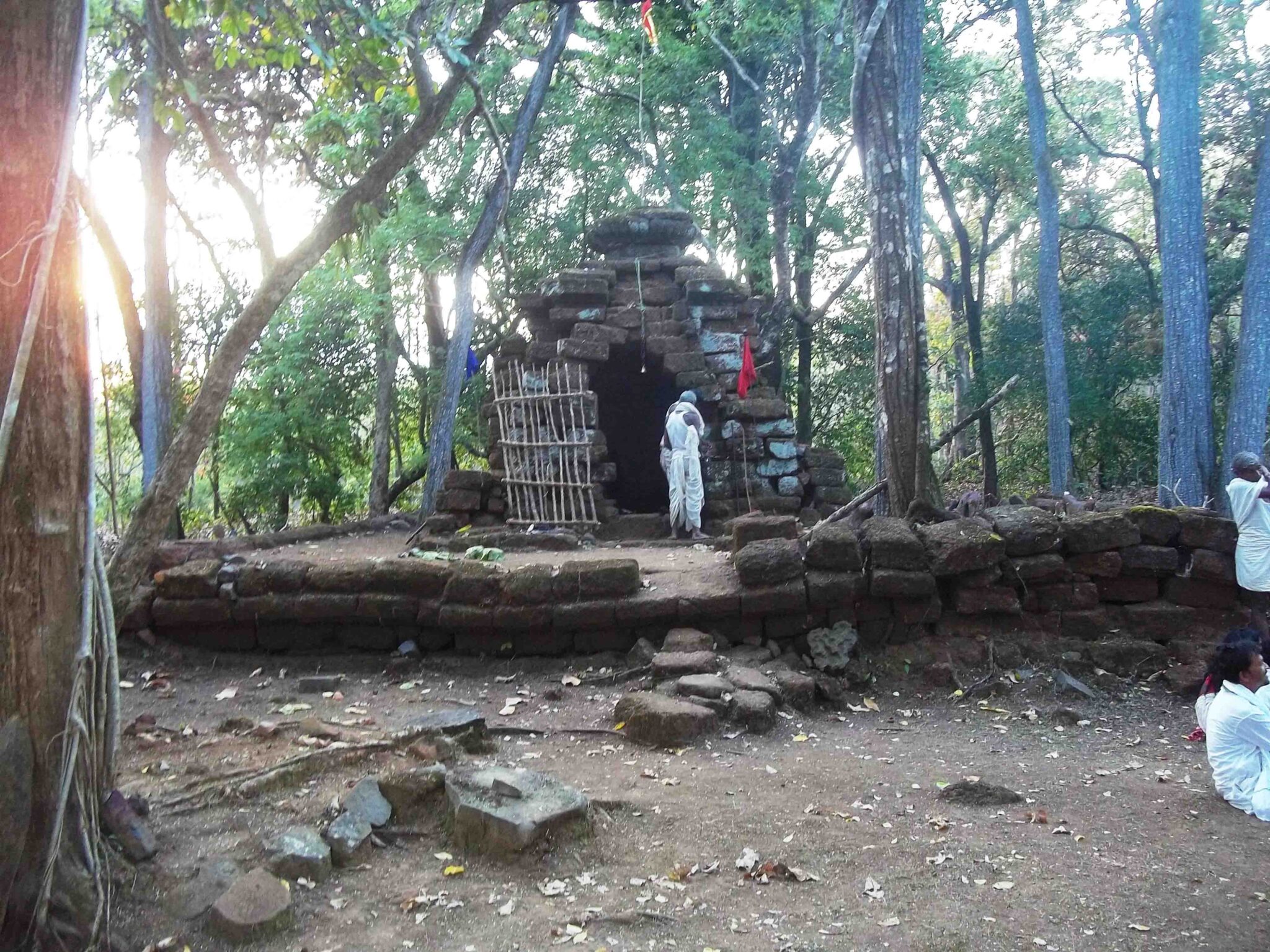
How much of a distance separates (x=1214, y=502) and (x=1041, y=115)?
6.90 m

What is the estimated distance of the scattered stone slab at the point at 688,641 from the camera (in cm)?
630

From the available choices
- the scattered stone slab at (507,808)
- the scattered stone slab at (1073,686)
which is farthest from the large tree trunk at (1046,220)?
the scattered stone slab at (507,808)

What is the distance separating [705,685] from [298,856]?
2.69 meters

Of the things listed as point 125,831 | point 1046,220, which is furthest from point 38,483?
point 1046,220

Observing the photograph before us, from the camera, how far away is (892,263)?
7.39 m

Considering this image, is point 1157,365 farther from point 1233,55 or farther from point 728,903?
point 728,903

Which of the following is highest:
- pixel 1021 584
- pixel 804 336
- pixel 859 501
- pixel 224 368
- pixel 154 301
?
pixel 154 301

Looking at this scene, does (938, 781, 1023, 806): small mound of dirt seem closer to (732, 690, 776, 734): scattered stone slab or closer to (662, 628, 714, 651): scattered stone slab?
(732, 690, 776, 734): scattered stone slab

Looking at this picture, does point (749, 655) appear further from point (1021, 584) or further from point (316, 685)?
point (316, 685)

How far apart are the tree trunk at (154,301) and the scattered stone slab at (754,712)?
289 inches

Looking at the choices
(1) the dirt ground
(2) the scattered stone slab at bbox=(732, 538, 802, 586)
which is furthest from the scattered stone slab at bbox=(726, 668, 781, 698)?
(2) the scattered stone slab at bbox=(732, 538, 802, 586)

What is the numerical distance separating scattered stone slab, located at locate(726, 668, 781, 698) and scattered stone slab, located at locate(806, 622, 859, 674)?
1.82 feet

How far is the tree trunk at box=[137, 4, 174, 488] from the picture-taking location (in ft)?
33.6

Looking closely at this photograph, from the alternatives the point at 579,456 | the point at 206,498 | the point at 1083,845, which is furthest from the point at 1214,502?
the point at 206,498
